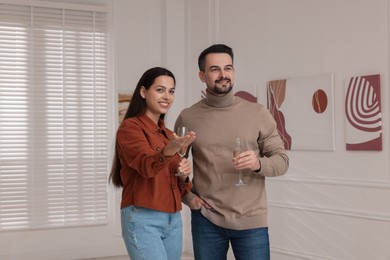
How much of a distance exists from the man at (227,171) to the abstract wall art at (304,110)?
176 centimetres

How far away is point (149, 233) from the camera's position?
90.6 inches

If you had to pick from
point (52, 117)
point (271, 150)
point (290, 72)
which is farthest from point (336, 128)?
point (52, 117)

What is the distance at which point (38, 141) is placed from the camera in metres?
5.60

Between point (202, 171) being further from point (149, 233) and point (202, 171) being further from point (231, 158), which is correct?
point (149, 233)

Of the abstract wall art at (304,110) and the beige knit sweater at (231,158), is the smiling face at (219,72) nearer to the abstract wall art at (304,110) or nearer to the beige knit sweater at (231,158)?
the beige knit sweater at (231,158)

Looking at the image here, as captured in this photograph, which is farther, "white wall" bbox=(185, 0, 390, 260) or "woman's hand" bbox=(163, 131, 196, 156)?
"white wall" bbox=(185, 0, 390, 260)

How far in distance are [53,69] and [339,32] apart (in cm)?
301

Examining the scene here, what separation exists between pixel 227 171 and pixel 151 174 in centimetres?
46

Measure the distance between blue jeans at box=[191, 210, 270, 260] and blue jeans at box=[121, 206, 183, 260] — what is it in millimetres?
226

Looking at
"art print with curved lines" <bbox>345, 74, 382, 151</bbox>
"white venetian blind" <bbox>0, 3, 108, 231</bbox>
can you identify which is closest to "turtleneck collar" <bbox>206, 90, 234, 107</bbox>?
"art print with curved lines" <bbox>345, 74, 382, 151</bbox>

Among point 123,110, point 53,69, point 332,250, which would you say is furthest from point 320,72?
point 53,69

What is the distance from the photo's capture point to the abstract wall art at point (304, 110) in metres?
4.28

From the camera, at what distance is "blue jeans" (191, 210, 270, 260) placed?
2531 mm

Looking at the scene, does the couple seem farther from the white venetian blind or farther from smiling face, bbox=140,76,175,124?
the white venetian blind
